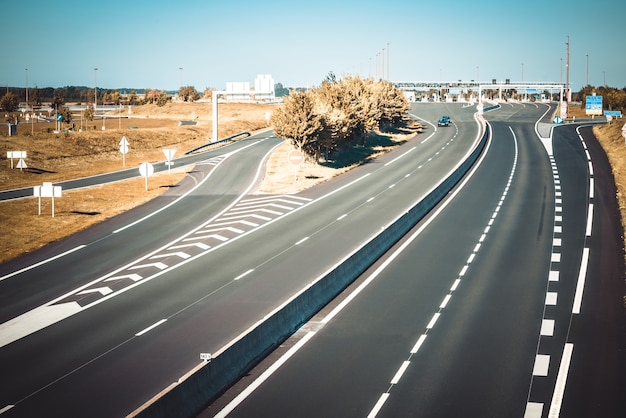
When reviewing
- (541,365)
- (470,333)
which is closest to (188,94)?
(470,333)

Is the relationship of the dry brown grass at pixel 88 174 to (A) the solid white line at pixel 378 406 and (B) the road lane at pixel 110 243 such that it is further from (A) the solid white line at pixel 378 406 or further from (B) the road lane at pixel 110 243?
Answer: (A) the solid white line at pixel 378 406

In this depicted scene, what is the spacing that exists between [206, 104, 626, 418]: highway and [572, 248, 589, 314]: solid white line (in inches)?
3.1

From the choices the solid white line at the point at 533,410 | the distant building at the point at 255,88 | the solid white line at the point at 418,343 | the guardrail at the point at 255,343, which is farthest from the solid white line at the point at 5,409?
the distant building at the point at 255,88

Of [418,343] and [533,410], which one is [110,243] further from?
[533,410]

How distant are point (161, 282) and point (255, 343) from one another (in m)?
9.07

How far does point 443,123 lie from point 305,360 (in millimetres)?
77824

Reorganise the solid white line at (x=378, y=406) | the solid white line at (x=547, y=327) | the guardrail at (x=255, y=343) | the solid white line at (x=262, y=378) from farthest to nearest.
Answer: the solid white line at (x=547, y=327)
the solid white line at (x=262, y=378)
the solid white line at (x=378, y=406)
the guardrail at (x=255, y=343)

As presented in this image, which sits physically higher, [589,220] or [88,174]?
[88,174]

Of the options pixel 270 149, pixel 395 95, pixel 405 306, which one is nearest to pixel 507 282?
pixel 405 306

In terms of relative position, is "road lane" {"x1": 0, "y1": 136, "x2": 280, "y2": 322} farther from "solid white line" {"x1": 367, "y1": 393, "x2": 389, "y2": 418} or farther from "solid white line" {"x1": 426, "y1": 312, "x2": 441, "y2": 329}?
"solid white line" {"x1": 426, "y1": 312, "x2": 441, "y2": 329}

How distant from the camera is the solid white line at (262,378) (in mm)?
13539

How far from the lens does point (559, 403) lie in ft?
45.6

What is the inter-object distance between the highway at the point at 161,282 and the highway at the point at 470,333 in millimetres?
2547

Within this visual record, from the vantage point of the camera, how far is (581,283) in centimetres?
2361
